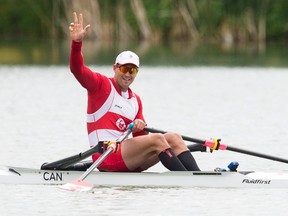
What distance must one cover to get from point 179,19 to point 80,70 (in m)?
69.8

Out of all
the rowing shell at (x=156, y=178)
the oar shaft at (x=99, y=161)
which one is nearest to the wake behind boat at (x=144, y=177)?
the rowing shell at (x=156, y=178)

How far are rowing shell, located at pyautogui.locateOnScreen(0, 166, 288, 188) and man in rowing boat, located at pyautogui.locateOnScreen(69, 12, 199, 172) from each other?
0.14 m

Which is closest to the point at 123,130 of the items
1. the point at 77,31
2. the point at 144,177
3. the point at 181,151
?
the point at 144,177

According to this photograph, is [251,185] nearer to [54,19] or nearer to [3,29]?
[54,19]

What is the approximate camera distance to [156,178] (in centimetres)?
1420

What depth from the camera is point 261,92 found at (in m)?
33.4

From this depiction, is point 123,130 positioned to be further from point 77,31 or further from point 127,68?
point 77,31

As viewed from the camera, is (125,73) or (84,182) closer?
(84,182)

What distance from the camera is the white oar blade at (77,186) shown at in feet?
44.7

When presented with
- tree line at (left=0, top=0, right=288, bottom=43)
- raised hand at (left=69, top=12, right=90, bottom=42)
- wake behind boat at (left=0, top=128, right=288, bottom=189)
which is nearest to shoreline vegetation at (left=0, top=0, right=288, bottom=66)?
tree line at (left=0, top=0, right=288, bottom=43)

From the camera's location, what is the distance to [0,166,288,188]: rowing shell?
1412 centimetres

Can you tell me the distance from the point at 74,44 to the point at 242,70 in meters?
32.3

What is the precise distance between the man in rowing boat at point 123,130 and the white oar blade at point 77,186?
431mm

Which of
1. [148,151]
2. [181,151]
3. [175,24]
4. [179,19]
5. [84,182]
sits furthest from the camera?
[175,24]
